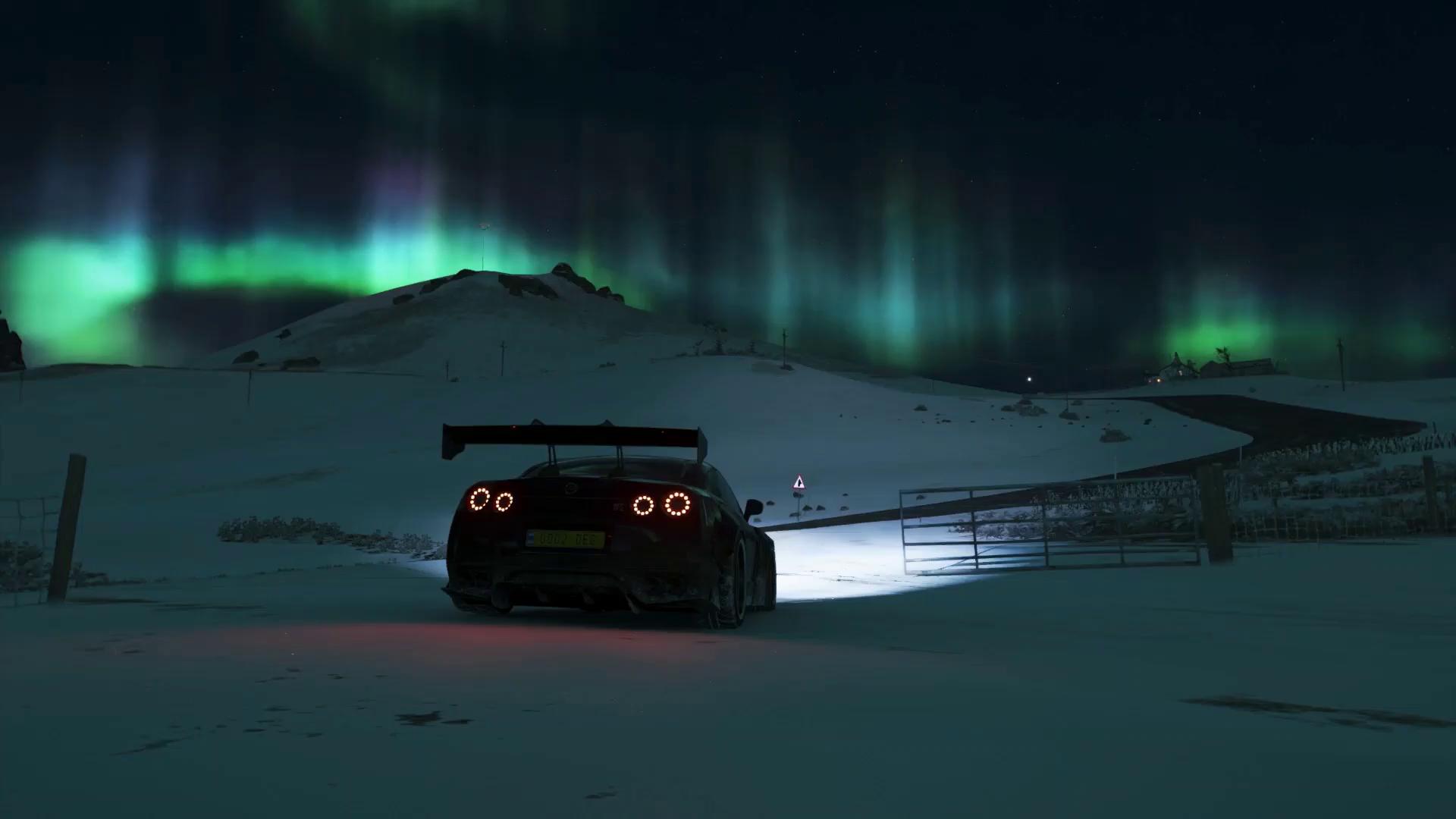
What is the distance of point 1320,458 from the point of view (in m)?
34.5

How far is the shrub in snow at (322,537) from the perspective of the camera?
2559cm

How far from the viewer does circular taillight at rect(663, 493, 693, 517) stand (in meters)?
8.45

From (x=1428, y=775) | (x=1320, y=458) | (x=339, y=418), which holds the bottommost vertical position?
(x=1428, y=775)

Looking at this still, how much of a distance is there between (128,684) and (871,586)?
10862 mm

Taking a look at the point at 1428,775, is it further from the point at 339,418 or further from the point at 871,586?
the point at 339,418

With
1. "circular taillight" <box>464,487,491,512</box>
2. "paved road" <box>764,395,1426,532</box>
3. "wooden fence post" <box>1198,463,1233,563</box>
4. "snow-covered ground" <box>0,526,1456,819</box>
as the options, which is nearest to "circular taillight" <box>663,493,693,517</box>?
"snow-covered ground" <box>0,526,1456,819</box>

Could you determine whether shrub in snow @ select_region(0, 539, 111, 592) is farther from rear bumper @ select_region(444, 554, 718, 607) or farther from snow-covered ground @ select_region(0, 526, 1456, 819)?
rear bumper @ select_region(444, 554, 718, 607)

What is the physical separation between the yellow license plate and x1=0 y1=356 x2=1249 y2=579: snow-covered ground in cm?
1362

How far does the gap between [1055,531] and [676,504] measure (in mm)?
19709

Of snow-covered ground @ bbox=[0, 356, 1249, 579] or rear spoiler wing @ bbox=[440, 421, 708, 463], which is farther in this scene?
snow-covered ground @ bbox=[0, 356, 1249, 579]

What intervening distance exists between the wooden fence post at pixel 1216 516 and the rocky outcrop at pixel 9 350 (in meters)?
173

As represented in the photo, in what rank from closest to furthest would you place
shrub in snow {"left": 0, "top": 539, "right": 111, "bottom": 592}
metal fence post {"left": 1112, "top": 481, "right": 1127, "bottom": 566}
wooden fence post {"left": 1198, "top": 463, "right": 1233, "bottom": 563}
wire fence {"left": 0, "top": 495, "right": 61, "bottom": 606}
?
wire fence {"left": 0, "top": 495, "right": 61, "bottom": 606} → wooden fence post {"left": 1198, "top": 463, "right": 1233, "bottom": 563} → shrub in snow {"left": 0, "top": 539, "right": 111, "bottom": 592} → metal fence post {"left": 1112, "top": 481, "right": 1127, "bottom": 566}

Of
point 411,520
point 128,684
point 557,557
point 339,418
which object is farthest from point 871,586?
point 339,418

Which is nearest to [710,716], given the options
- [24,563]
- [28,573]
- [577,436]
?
[577,436]
